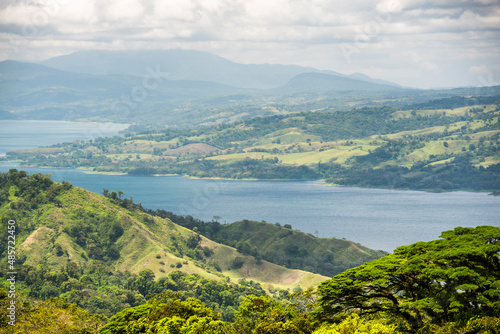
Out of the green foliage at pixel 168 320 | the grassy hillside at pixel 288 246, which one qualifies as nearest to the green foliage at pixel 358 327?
the green foliage at pixel 168 320

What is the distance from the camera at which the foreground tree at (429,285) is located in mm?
23188

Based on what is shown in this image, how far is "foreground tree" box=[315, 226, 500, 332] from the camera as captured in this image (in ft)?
76.1

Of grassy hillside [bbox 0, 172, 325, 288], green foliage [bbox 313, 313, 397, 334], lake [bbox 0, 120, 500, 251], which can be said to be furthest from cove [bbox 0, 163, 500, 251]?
green foliage [bbox 313, 313, 397, 334]

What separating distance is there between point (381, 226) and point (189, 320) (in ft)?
419

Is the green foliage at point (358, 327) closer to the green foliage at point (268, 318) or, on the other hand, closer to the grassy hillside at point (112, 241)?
the green foliage at point (268, 318)

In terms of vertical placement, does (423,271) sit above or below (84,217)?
above

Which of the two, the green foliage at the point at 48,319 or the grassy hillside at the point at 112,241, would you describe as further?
the grassy hillside at the point at 112,241

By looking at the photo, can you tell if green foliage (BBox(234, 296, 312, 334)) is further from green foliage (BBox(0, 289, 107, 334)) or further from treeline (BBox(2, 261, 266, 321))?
treeline (BBox(2, 261, 266, 321))

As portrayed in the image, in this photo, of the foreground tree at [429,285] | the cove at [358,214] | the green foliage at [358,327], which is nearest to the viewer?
the green foliage at [358,327]

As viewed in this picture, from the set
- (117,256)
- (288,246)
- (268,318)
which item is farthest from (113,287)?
(288,246)

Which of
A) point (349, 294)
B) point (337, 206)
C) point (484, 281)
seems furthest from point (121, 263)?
point (337, 206)

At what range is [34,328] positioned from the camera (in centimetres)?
3219

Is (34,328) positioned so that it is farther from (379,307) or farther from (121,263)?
(121,263)

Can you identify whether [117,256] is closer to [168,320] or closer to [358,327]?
[168,320]
